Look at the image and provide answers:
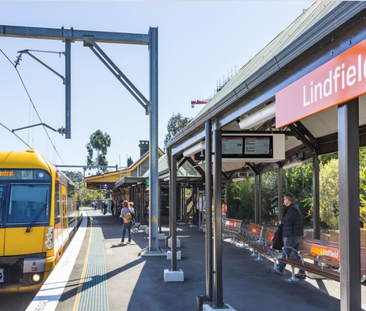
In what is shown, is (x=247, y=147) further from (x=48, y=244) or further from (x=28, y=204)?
(x=28, y=204)

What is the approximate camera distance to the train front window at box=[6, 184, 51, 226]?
761 cm

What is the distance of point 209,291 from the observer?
5.86 m

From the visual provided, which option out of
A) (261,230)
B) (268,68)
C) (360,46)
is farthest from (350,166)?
(261,230)

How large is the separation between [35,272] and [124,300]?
1699 mm

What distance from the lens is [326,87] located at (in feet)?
9.92

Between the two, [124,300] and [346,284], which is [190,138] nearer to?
[124,300]

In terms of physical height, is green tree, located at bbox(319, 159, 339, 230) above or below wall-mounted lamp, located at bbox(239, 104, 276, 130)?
below

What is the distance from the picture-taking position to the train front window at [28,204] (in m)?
7.61

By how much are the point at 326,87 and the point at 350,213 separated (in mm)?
908

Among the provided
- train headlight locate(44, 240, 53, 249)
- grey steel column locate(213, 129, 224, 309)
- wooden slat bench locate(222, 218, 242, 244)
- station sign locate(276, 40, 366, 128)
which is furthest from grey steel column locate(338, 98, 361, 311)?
wooden slat bench locate(222, 218, 242, 244)

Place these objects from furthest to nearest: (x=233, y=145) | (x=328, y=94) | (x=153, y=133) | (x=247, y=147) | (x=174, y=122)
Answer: (x=174, y=122), (x=153, y=133), (x=247, y=147), (x=233, y=145), (x=328, y=94)

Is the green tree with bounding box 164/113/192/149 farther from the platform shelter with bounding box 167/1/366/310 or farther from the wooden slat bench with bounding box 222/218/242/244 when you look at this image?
the platform shelter with bounding box 167/1/366/310

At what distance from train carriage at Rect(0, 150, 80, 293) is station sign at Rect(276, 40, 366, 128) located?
5411 mm

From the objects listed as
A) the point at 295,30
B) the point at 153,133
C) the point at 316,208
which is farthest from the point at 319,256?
the point at 153,133
